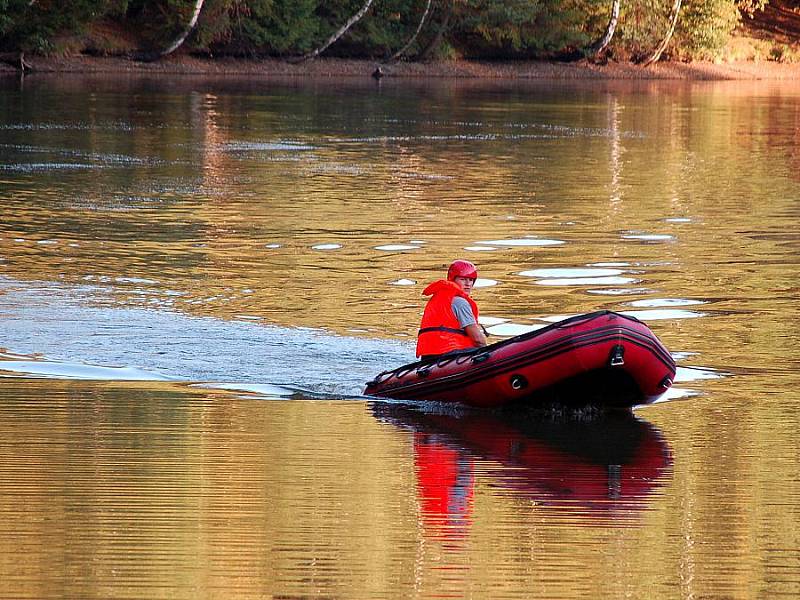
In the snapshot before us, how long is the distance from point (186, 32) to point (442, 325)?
51454 mm

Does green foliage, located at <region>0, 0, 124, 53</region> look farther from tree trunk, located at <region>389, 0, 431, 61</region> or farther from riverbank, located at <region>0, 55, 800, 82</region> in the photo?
tree trunk, located at <region>389, 0, 431, 61</region>

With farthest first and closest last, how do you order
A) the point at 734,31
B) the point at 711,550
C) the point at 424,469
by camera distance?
the point at 734,31 < the point at 424,469 < the point at 711,550

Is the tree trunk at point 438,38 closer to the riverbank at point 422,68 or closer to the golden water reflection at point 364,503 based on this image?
the riverbank at point 422,68

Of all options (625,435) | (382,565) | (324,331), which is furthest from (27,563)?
(324,331)

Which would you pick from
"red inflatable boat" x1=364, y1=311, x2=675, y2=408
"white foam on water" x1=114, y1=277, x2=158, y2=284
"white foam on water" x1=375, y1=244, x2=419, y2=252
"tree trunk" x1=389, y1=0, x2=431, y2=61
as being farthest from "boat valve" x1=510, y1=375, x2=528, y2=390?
"tree trunk" x1=389, y1=0, x2=431, y2=61

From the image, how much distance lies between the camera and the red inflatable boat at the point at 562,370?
12453 mm

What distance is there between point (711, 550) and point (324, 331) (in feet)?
25.5

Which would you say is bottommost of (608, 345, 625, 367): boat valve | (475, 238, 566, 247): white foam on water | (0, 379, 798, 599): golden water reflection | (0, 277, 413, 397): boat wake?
(475, 238, 566, 247): white foam on water

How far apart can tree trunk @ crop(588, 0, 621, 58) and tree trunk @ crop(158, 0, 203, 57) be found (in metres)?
20.5

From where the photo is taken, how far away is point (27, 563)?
8398mm

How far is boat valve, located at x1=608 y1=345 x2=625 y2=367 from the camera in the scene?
12445 mm

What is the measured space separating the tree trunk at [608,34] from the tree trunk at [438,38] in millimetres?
7619

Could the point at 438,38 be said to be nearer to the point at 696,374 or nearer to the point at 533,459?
the point at 696,374

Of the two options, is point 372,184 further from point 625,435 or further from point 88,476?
point 88,476
